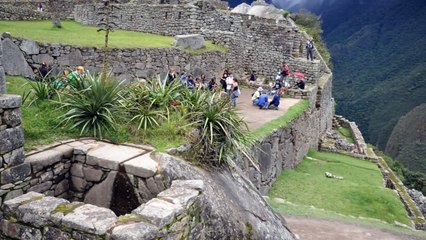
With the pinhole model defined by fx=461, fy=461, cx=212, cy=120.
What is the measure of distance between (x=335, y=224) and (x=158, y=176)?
22.9 ft

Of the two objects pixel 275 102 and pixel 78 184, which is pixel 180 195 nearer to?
pixel 78 184

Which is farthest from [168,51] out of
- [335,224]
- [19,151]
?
[19,151]

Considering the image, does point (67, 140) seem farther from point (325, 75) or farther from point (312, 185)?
point (325, 75)

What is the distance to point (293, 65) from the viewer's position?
23281mm

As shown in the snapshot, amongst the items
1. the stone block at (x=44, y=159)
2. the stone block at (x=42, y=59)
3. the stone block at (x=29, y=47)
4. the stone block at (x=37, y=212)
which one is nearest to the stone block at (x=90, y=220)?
the stone block at (x=37, y=212)

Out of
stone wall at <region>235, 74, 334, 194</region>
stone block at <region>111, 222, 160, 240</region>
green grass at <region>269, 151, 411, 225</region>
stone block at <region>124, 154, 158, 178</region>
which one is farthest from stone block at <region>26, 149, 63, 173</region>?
green grass at <region>269, 151, 411, 225</region>

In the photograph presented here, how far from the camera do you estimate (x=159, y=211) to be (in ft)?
18.0

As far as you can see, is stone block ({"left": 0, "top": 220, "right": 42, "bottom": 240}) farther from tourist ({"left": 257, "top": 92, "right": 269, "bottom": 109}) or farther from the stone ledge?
tourist ({"left": 257, "top": 92, "right": 269, "bottom": 109})

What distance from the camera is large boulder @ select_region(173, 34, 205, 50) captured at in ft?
65.7

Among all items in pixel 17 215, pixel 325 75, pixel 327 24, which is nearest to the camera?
pixel 17 215

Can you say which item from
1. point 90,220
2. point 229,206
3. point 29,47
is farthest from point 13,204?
point 29,47

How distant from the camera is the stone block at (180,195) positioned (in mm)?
5898

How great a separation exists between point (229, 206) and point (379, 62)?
233 feet

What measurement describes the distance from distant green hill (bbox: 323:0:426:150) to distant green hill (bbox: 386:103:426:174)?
3578 mm
